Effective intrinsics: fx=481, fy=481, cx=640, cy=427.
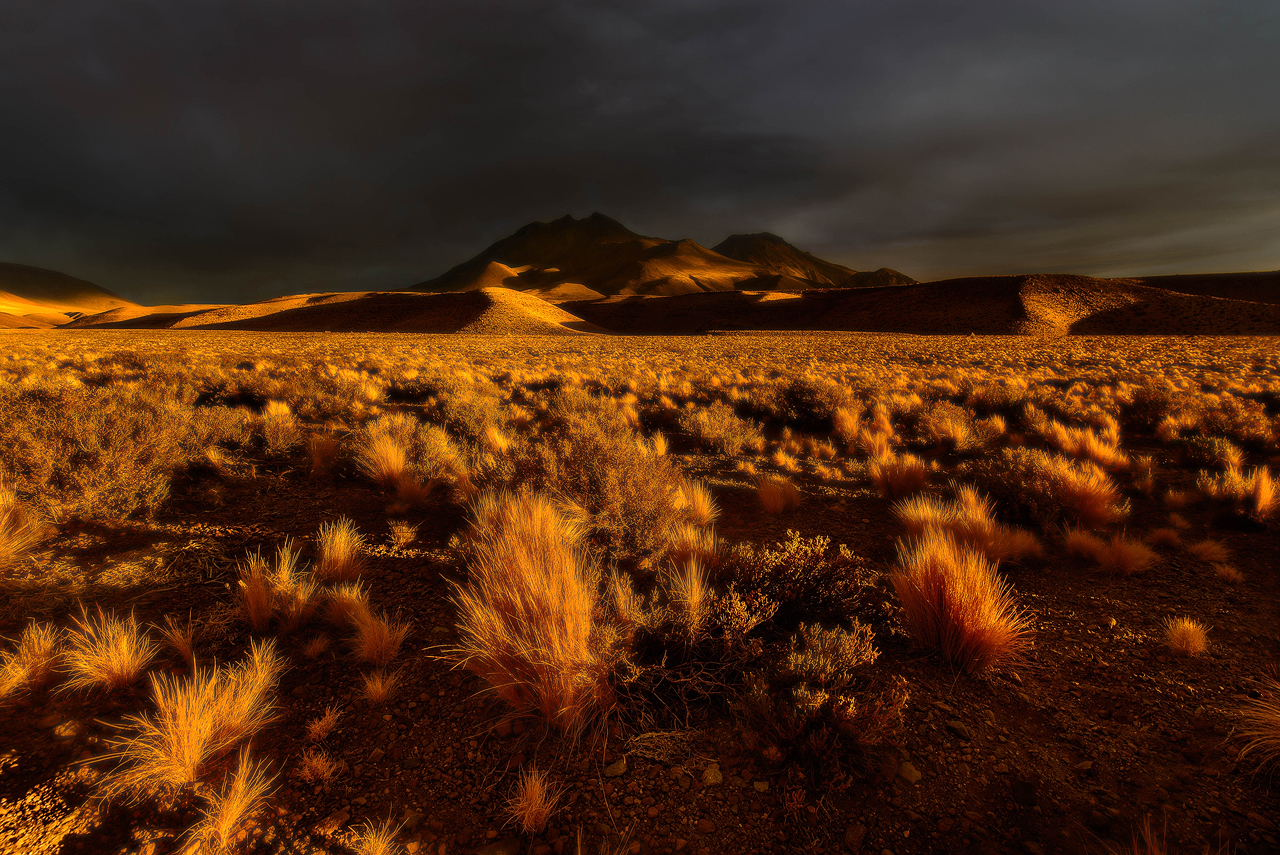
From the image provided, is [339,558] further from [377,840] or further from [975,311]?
[975,311]

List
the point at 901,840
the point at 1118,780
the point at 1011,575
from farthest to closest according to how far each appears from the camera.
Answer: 1. the point at 1011,575
2. the point at 1118,780
3. the point at 901,840

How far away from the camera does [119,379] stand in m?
12.1

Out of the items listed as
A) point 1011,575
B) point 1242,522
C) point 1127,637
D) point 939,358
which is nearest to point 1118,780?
point 1127,637

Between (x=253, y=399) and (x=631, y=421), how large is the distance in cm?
824

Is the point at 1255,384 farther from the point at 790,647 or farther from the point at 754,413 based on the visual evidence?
the point at 790,647

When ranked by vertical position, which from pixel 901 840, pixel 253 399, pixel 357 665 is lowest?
pixel 901 840

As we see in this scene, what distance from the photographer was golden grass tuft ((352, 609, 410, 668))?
109 inches

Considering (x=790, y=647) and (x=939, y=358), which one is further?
(x=939, y=358)

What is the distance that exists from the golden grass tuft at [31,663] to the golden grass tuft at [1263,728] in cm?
569

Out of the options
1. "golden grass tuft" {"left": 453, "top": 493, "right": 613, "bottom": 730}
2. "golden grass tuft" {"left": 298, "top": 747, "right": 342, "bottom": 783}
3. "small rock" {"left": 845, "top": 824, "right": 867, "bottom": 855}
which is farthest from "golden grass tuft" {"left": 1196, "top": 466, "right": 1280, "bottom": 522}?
"golden grass tuft" {"left": 298, "top": 747, "right": 342, "bottom": 783}

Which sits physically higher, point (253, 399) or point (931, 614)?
point (253, 399)

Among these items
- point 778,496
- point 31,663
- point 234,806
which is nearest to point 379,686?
point 234,806

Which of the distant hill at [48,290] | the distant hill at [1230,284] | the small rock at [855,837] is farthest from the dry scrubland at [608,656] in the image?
the distant hill at [48,290]

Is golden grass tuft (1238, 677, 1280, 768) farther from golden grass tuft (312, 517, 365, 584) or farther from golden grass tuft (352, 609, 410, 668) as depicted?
golden grass tuft (312, 517, 365, 584)
